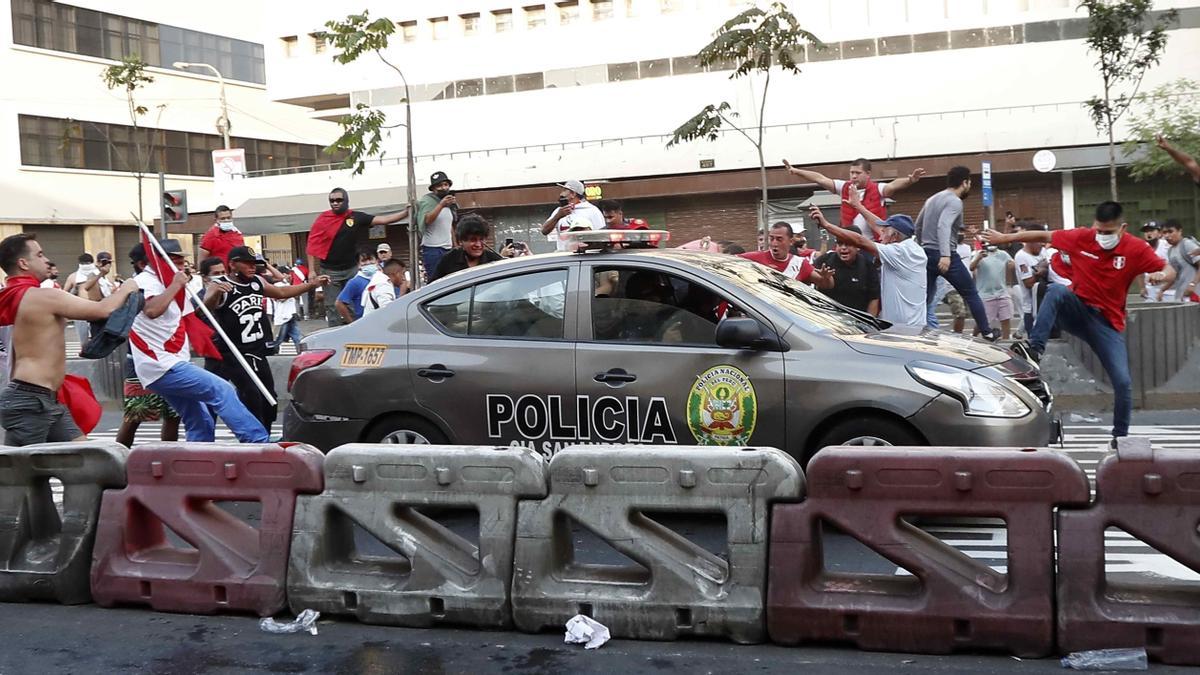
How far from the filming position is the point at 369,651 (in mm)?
5055

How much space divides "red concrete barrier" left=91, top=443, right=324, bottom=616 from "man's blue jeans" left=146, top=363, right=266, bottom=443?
2318mm

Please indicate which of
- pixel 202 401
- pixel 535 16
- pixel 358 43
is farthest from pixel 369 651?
pixel 535 16

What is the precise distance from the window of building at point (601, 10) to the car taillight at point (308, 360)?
Result: 33.8 meters

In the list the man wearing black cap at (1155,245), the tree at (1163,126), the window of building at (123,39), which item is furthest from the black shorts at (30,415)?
the window of building at (123,39)

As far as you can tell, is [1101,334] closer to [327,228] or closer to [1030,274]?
[1030,274]

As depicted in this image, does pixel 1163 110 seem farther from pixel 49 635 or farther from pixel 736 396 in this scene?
pixel 49 635

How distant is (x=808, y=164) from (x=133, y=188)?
2860 cm

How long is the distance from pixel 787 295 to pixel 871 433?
1105 millimetres

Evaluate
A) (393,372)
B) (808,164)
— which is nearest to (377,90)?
(808,164)

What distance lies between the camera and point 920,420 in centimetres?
639

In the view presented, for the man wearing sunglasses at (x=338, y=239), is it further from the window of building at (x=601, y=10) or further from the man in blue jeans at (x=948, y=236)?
the window of building at (x=601, y=10)

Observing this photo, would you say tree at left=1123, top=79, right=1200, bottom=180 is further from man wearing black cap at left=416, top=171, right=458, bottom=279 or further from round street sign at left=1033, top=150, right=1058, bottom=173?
man wearing black cap at left=416, top=171, right=458, bottom=279

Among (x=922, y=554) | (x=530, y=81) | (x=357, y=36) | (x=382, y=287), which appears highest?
(x=530, y=81)

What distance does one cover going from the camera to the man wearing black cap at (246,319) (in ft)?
31.7
